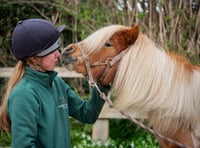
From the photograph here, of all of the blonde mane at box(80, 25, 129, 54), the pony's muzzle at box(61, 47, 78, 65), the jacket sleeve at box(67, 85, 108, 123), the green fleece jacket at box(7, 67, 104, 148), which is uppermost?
the blonde mane at box(80, 25, 129, 54)

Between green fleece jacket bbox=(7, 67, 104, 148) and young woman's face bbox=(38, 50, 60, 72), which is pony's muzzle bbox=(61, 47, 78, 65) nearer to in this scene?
green fleece jacket bbox=(7, 67, 104, 148)

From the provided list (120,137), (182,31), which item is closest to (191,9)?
(182,31)

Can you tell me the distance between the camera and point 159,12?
5945 millimetres

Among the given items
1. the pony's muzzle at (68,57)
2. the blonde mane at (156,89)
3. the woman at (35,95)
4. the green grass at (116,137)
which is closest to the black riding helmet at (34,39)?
the woman at (35,95)

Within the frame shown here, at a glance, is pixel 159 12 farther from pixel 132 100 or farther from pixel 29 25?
pixel 29 25

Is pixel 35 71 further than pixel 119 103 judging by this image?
No

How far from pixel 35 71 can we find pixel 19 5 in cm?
481

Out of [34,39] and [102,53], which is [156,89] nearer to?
[102,53]

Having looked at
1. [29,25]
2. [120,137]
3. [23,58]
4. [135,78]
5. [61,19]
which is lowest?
[120,137]

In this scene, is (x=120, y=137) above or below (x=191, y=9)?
below

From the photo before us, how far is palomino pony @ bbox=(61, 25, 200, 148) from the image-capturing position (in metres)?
3.10

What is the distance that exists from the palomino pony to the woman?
0.40 m

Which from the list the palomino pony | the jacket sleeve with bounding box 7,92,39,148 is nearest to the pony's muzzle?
the palomino pony

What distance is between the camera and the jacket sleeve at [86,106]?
317 cm
